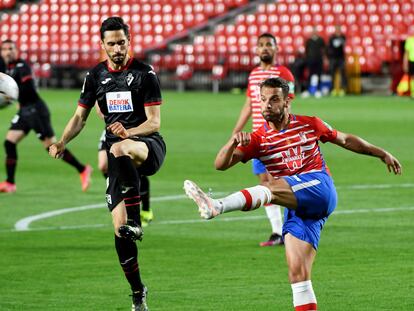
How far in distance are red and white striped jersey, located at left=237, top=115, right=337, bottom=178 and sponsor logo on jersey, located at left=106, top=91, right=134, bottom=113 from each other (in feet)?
5.04

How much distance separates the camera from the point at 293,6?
4538 centimetres

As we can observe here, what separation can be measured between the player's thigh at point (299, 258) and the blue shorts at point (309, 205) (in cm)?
4

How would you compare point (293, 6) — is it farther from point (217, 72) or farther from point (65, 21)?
point (65, 21)

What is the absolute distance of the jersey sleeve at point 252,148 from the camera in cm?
833

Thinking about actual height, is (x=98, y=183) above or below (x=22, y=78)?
below

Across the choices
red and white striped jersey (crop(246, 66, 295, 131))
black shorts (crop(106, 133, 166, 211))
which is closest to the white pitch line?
red and white striped jersey (crop(246, 66, 295, 131))

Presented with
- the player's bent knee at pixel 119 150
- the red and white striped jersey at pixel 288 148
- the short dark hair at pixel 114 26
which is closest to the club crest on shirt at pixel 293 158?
the red and white striped jersey at pixel 288 148

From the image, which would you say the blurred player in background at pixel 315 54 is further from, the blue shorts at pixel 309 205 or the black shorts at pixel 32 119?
the blue shorts at pixel 309 205

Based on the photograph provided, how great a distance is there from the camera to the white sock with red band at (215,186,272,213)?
767 centimetres

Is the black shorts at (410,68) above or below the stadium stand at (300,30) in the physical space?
below

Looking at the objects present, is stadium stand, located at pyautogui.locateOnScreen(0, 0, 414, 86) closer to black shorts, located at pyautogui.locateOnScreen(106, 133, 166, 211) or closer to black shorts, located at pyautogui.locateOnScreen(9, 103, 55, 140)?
black shorts, located at pyautogui.locateOnScreen(9, 103, 55, 140)

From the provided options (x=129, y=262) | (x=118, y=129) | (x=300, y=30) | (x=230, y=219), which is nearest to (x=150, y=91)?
(x=118, y=129)

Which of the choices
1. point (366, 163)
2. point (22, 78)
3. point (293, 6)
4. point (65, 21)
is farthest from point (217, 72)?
point (22, 78)

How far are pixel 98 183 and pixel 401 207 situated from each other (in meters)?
5.57
